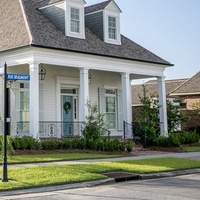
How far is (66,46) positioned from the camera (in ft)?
69.6

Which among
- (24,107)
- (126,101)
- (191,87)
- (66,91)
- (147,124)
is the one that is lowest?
(147,124)

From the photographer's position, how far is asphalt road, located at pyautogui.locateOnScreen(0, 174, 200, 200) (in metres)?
9.40

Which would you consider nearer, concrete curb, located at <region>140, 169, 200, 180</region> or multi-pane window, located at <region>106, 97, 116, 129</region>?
concrete curb, located at <region>140, 169, 200, 180</region>

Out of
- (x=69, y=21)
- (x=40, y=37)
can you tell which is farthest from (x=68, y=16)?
(x=40, y=37)

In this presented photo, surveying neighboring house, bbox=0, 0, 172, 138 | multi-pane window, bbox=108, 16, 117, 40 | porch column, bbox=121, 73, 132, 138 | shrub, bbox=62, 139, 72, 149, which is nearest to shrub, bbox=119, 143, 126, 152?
shrub, bbox=62, 139, 72, 149

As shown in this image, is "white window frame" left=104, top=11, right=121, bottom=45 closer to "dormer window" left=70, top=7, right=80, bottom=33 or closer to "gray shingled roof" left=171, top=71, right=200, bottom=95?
"dormer window" left=70, top=7, right=80, bottom=33

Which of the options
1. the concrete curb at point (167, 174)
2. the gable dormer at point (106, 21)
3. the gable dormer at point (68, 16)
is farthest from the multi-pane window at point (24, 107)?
the concrete curb at point (167, 174)

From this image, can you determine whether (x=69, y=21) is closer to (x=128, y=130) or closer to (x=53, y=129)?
(x=53, y=129)

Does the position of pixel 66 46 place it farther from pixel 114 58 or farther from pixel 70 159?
pixel 70 159

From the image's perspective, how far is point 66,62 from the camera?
69.9ft

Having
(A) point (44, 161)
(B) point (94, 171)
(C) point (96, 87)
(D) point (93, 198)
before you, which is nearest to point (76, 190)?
(D) point (93, 198)

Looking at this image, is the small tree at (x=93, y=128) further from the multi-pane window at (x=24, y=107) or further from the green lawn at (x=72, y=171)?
the green lawn at (x=72, y=171)

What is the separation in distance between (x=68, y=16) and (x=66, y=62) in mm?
2913

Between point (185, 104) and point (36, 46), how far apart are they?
2278cm
